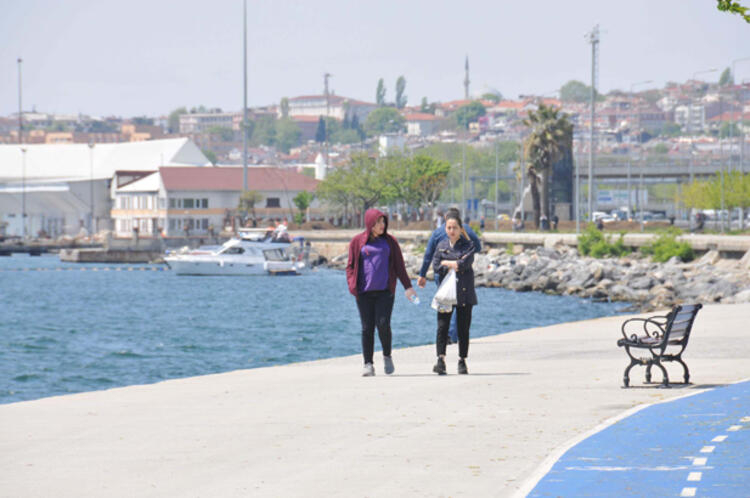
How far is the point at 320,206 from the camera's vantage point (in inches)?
5000

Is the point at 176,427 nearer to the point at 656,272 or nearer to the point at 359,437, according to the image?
the point at 359,437

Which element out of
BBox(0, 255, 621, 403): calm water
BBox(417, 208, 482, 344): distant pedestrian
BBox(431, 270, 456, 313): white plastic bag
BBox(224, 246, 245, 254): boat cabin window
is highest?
BBox(417, 208, 482, 344): distant pedestrian

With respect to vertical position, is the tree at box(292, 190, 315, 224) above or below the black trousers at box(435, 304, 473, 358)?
above

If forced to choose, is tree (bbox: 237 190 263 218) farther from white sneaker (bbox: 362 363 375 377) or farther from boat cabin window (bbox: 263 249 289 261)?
white sneaker (bbox: 362 363 375 377)

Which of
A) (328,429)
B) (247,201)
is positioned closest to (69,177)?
(247,201)

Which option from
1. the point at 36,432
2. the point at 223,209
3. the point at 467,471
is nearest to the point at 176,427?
the point at 36,432

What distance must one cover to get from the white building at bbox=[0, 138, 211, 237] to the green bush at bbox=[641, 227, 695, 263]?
272 feet

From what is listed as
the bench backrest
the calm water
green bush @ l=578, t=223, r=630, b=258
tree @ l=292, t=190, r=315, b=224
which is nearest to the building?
tree @ l=292, t=190, r=315, b=224

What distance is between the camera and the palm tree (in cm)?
8762

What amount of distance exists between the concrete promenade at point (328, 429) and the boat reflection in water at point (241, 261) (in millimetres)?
66949

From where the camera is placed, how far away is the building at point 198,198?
4783 inches

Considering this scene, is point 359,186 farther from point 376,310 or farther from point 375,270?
point 375,270

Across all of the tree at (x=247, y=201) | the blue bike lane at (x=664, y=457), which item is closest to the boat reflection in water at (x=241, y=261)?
the tree at (x=247, y=201)

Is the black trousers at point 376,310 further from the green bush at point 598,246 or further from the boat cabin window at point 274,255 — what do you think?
the boat cabin window at point 274,255
